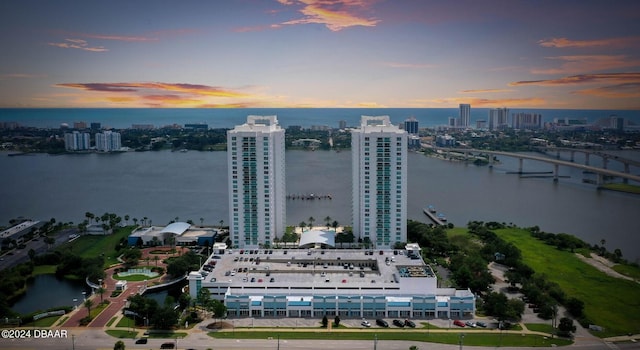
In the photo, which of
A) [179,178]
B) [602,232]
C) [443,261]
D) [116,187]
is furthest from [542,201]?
[116,187]

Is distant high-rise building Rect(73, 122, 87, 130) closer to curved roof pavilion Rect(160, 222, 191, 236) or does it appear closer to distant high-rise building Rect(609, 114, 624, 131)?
curved roof pavilion Rect(160, 222, 191, 236)

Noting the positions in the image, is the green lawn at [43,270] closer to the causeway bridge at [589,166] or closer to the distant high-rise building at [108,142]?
the causeway bridge at [589,166]

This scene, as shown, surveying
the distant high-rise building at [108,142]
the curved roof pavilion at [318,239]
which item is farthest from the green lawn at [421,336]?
the distant high-rise building at [108,142]

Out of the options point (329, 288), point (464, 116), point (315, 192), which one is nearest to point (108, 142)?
point (315, 192)

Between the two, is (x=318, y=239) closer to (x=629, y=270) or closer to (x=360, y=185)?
(x=360, y=185)

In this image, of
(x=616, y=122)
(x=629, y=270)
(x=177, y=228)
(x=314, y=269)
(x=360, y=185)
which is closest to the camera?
(x=314, y=269)

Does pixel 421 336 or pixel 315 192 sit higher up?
pixel 315 192
